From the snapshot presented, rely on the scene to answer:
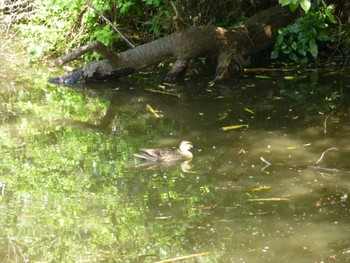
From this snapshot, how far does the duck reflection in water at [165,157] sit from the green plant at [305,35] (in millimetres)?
5123

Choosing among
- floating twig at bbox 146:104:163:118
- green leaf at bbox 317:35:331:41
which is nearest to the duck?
floating twig at bbox 146:104:163:118

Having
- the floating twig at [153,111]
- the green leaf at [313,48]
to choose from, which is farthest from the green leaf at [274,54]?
the floating twig at [153,111]

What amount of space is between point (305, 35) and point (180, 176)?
18.8ft

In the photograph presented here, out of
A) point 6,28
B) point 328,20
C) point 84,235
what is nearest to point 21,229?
point 84,235

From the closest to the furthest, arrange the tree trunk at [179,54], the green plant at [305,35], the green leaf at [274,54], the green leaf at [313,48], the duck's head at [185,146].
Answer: the duck's head at [185,146]
the tree trunk at [179,54]
the green leaf at [313,48]
the green plant at [305,35]
the green leaf at [274,54]

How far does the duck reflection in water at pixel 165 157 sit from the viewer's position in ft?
23.0

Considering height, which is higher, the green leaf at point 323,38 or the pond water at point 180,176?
the pond water at point 180,176

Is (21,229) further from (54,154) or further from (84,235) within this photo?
(54,154)

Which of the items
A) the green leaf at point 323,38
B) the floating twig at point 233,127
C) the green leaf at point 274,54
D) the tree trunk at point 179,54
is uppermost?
the tree trunk at point 179,54

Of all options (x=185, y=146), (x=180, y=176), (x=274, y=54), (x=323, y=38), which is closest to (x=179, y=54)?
(x=274, y=54)

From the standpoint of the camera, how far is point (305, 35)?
1155 centimetres

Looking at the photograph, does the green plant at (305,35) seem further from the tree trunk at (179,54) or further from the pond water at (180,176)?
the pond water at (180,176)

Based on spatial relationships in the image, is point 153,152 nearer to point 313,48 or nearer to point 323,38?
point 313,48

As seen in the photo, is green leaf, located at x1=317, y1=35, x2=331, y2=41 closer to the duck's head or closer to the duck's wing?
the duck's head
